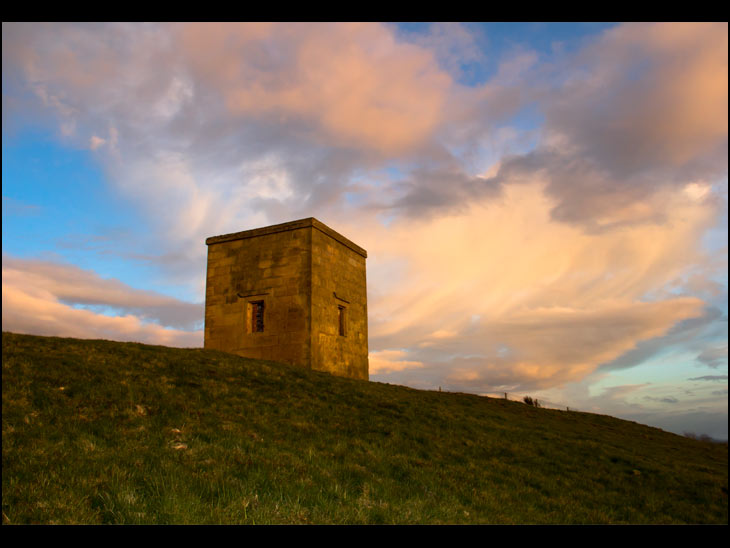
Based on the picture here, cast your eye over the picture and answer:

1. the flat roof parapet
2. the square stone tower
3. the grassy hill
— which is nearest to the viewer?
the grassy hill

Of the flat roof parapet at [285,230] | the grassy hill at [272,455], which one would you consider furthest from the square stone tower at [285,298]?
the grassy hill at [272,455]

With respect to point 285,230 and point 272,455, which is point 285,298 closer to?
point 285,230

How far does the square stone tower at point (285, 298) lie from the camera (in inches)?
1086

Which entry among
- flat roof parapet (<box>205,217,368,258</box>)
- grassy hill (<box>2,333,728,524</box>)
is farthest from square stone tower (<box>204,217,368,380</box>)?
grassy hill (<box>2,333,728,524</box>)

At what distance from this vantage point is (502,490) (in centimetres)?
1251

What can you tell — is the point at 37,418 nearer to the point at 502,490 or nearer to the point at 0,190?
the point at 0,190

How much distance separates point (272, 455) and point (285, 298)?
56.5 ft

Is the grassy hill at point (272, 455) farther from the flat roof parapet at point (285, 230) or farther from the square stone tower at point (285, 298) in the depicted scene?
the flat roof parapet at point (285, 230)

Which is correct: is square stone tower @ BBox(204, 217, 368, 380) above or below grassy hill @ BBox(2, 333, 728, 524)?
above

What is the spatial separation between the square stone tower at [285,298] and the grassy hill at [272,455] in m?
4.12

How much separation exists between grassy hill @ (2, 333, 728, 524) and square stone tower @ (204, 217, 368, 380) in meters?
4.12

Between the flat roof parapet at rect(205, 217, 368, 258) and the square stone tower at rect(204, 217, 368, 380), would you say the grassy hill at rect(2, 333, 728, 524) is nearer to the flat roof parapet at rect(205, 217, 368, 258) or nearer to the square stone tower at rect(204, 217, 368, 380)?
the square stone tower at rect(204, 217, 368, 380)

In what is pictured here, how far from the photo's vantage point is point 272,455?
11227mm

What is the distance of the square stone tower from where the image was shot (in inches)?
1086
